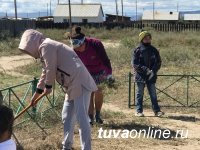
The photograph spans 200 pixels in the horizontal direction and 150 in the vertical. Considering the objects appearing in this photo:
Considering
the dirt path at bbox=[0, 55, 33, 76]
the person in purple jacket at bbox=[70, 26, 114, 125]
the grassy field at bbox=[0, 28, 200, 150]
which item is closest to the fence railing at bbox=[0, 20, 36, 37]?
the dirt path at bbox=[0, 55, 33, 76]

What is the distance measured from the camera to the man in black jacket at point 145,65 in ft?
25.8

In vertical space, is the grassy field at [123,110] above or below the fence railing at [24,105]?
below

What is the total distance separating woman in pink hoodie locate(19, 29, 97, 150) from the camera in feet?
16.1

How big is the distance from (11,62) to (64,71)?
14169 mm

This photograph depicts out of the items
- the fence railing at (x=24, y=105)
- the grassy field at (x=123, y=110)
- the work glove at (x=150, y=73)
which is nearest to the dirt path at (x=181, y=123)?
the grassy field at (x=123, y=110)

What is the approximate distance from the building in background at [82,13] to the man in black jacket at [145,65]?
59061mm

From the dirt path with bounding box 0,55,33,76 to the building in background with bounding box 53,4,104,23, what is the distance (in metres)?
46.2

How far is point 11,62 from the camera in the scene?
1884cm

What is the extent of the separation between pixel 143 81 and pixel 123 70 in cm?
725

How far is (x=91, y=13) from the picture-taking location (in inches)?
2682

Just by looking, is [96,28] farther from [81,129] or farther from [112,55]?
[81,129]

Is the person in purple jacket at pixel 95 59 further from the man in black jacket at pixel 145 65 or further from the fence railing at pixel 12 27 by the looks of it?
the fence railing at pixel 12 27

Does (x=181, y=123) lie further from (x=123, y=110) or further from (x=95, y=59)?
(x=95, y=59)

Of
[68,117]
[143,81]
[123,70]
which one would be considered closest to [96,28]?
[123,70]
